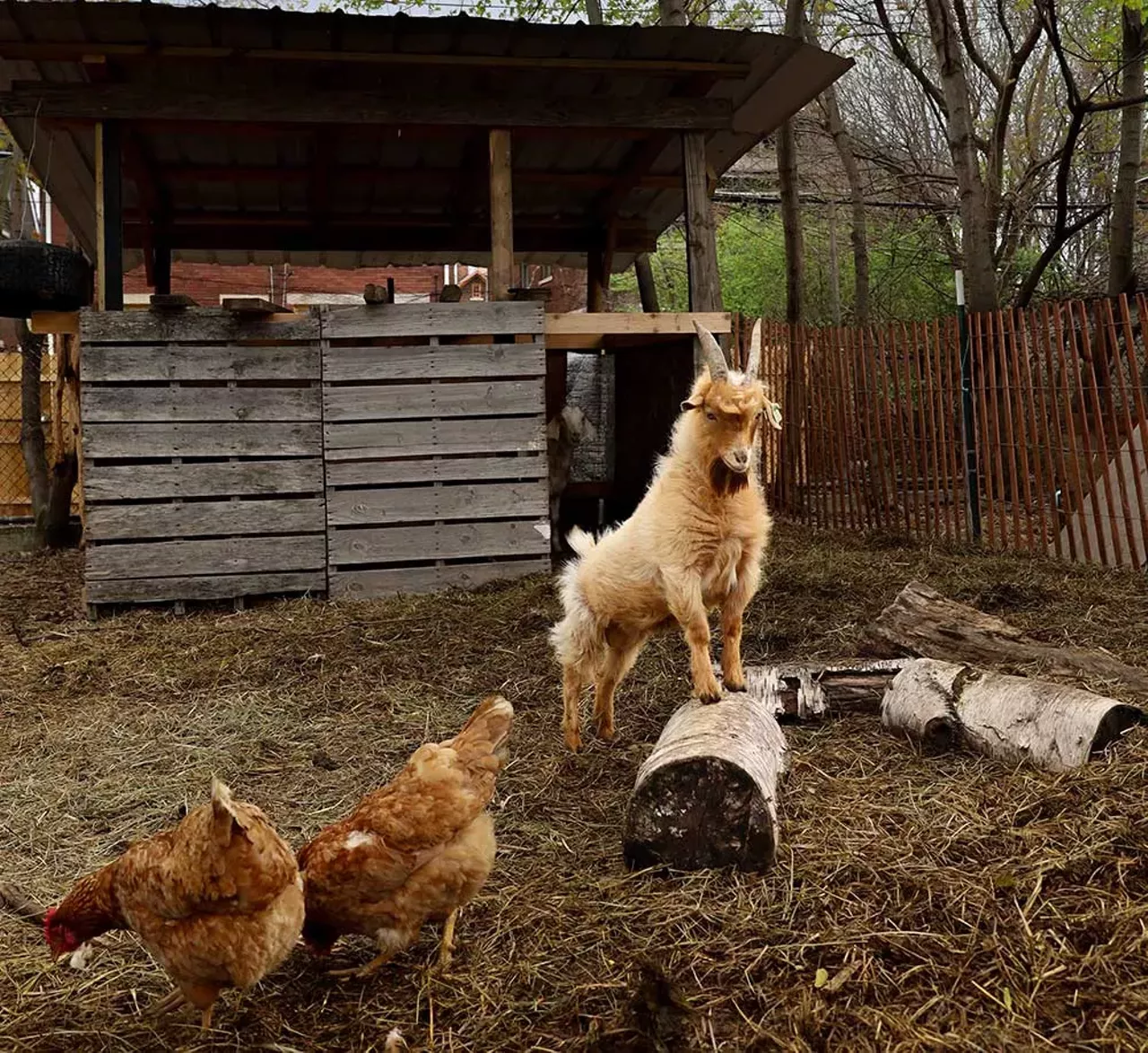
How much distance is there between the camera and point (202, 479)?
8.93 meters

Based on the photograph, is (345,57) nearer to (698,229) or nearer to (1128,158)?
(698,229)

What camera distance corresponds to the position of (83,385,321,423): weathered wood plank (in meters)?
8.70

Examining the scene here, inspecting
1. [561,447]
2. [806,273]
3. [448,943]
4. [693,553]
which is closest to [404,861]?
[448,943]

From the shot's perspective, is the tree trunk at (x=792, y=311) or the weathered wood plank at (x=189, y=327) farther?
the tree trunk at (x=792, y=311)

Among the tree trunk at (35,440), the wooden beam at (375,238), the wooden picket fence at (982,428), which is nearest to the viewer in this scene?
the wooden picket fence at (982,428)

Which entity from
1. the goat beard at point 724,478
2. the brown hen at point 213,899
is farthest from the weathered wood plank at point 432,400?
the brown hen at point 213,899

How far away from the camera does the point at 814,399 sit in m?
12.3

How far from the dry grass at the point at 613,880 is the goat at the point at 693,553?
1.83ft

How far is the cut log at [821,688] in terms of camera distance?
538cm

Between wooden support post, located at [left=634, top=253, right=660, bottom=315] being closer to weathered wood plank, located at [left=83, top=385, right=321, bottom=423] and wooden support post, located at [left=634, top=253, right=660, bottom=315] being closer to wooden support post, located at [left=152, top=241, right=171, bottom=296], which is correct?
wooden support post, located at [left=152, top=241, right=171, bottom=296]

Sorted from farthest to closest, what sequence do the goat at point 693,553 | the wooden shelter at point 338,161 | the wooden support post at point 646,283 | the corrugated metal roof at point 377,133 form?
the wooden support post at point 646,283 < the wooden shelter at point 338,161 < the corrugated metal roof at point 377,133 < the goat at point 693,553

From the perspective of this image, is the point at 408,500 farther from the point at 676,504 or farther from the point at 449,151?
the point at 676,504

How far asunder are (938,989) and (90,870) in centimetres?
314

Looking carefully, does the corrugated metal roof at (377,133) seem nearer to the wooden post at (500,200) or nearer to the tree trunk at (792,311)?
the wooden post at (500,200)
